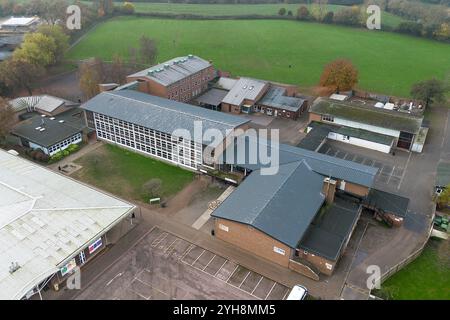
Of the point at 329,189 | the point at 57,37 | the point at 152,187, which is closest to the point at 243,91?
the point at 152,187

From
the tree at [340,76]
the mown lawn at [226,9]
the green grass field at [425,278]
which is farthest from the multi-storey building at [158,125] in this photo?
the mown lawn at [226,9]

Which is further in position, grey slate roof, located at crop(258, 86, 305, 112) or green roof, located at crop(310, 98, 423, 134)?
grey slate roof, located at crop(258, 86, 305, 112)

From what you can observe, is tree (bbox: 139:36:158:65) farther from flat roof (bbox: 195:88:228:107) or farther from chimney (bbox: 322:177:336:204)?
chimney (bbox: 322:177:336:204)

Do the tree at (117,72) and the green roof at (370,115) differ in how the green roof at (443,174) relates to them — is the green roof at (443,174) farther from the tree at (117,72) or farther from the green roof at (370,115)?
the tree at (117,72)

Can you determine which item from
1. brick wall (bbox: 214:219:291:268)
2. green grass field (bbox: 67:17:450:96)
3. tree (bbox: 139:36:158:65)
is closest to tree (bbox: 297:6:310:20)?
green grass field (bbox: 67:17:450:96)

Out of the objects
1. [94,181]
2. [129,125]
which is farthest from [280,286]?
[129,125]
